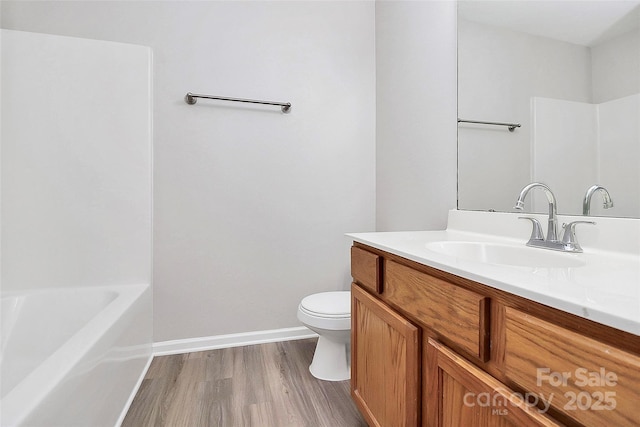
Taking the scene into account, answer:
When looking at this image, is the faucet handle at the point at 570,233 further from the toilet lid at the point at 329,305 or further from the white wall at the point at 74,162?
the white wall at the point at 74,162

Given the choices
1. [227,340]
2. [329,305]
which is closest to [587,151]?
[329,305]

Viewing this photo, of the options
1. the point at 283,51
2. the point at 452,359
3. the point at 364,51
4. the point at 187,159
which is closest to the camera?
the point at 452,359

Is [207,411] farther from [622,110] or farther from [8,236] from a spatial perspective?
[622,110]

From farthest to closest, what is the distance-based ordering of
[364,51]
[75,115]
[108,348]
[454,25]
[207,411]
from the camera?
[364,51] → [75,115] → [454,25] → [207,411] → [108,348]

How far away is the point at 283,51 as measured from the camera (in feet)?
6.93

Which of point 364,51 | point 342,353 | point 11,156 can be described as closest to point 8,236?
point 11,156

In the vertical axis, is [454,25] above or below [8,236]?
above

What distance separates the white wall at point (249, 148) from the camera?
1912 mm

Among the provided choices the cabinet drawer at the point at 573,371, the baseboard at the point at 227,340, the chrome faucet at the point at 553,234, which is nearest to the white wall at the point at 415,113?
the chrome faucet at the point at 553,234

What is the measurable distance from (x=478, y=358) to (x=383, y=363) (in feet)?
1.45

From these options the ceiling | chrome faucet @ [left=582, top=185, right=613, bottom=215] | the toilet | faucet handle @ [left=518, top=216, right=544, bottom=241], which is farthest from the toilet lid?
the ceiling

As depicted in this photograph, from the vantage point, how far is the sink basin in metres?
0.91

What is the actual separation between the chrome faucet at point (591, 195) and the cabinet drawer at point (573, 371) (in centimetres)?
64

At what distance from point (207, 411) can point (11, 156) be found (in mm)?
1574
